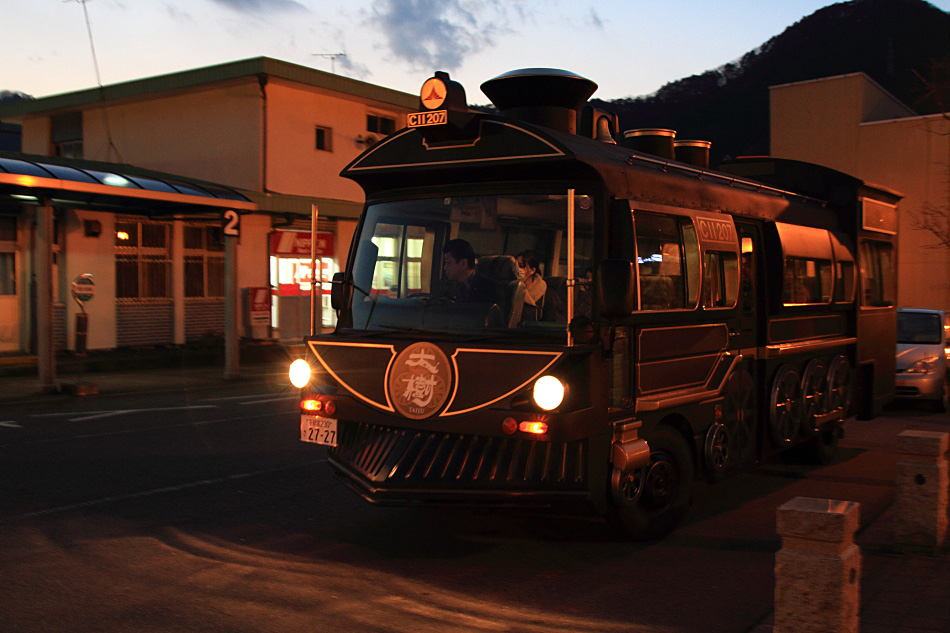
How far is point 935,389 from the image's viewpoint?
1368 centimetres

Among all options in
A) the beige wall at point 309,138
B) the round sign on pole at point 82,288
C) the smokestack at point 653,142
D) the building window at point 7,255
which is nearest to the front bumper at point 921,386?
the smokestack at point 653,142

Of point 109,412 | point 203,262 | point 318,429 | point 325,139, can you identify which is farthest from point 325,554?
point 325,139

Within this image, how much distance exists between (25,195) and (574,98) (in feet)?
38.7

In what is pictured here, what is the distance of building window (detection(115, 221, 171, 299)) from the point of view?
21.1 meters

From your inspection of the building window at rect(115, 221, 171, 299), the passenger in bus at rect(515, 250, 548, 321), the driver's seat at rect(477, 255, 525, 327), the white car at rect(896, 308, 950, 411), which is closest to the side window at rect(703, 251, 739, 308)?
the passenger in bus at rect(515, 250, 548, 321)

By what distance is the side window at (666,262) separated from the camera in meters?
6.02

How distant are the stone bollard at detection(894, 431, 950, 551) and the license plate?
396 cm

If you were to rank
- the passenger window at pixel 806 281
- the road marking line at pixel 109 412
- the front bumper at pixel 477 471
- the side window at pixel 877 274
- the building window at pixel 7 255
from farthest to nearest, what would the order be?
the building window at pixel 7 255 → the road marking line at pixel 109 412 → the side window at pixel 877 274 → the passenger window at pixel 806 281 → the front bumper at pixel 477 471

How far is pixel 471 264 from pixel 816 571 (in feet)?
9.65

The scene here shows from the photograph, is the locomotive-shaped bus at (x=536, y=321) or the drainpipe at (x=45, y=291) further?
the drainpipe at (x=45, y=291)

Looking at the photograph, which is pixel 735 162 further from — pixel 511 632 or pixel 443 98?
pixel 511 632

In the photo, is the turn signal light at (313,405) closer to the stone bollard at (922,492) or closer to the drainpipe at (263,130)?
the stone bollard at (922,492)

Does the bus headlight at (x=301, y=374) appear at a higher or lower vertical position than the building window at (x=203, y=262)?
lower

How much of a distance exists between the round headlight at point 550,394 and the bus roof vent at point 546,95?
2.53 metres
